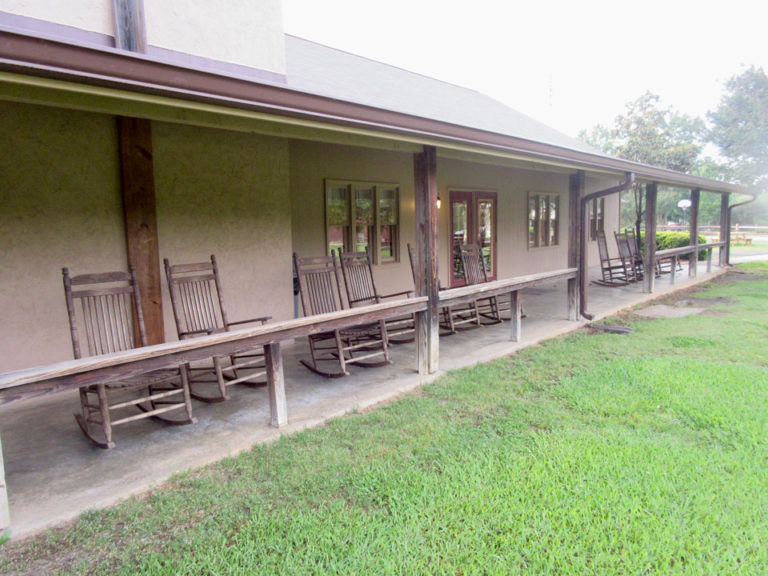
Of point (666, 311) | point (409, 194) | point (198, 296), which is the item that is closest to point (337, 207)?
point (409, 194)

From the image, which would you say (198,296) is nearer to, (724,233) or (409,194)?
(409,194)

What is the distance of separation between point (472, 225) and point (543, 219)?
9.52 ft

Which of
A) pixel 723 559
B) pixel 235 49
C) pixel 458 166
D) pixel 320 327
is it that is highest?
pixel 235 49

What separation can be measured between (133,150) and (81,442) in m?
2.50

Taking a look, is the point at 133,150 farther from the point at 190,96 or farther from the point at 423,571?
the point at 423,571

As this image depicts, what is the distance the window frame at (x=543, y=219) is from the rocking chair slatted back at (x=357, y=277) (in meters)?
6.40

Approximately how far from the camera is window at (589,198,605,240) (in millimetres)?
12641

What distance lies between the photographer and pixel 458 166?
8.62 meters

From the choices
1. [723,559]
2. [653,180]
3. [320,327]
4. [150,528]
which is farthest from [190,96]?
[653,180]

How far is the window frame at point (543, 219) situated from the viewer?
1084 centimetres

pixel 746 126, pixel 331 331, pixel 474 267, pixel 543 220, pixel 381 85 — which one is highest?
pixel 746 126

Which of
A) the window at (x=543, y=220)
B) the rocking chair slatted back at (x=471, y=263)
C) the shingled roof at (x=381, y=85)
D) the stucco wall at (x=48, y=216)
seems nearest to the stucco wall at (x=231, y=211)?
the stucco wall at (x=48, y=216)

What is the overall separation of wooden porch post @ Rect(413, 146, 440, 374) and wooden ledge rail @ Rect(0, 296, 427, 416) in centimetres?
44

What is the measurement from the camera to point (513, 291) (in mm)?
5434
